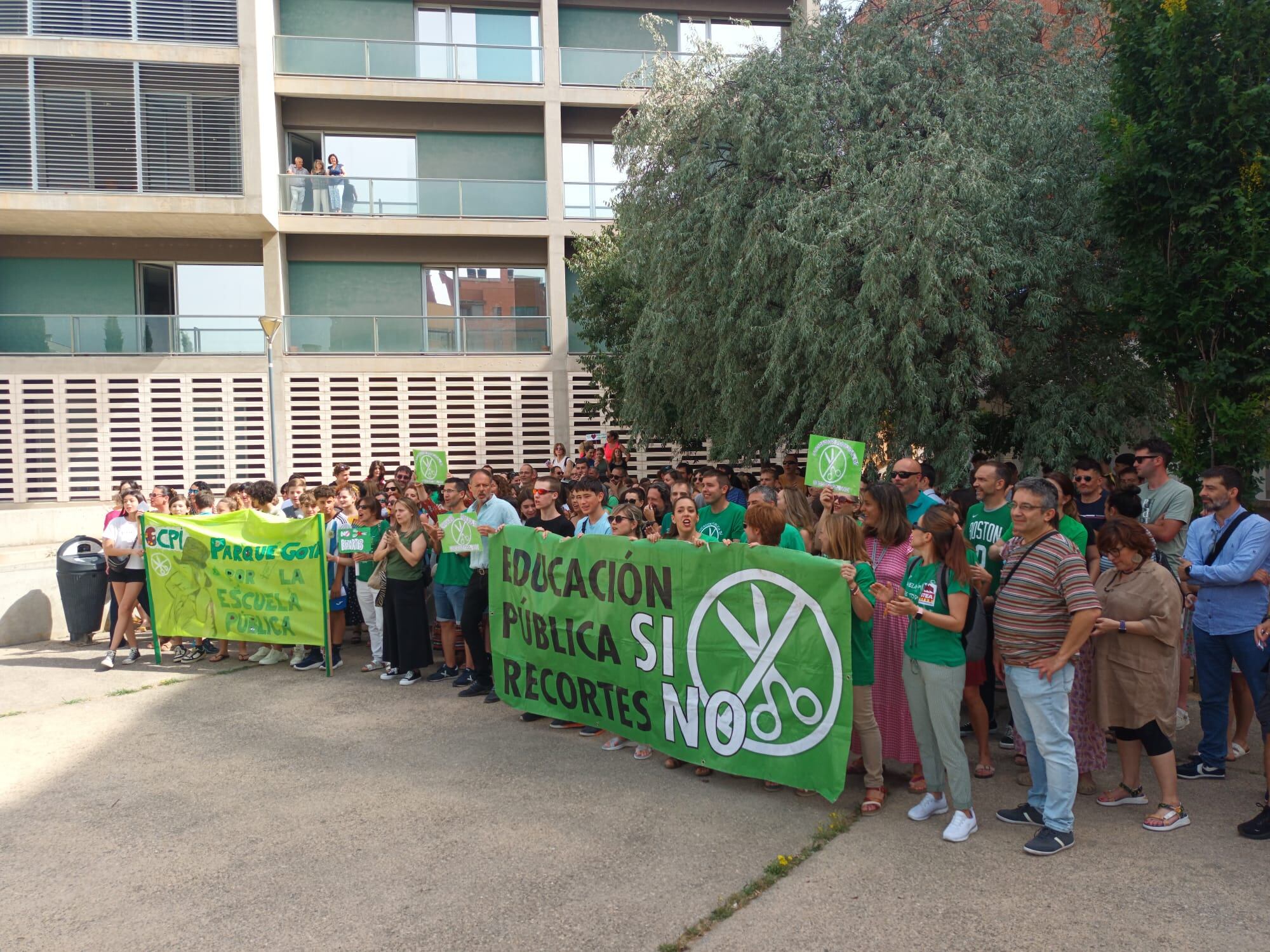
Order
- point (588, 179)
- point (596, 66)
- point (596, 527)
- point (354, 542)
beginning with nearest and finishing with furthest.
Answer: point (596, 527)
point (354, 542)
point (596, 66)
point (588, 179)

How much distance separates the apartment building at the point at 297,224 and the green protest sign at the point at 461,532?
14.3 metres

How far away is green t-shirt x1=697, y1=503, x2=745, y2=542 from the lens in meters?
7.77

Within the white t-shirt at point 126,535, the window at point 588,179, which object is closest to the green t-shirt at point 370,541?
the white t-shirt at point 126,535

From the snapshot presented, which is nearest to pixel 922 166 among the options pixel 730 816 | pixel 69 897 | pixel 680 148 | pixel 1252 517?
pixel 680 148

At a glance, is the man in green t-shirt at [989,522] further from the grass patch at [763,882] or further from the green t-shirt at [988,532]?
the grass patch at [763,882]

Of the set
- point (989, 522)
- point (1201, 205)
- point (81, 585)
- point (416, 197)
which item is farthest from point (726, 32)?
point (989, 522)

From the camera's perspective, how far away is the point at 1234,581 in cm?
556

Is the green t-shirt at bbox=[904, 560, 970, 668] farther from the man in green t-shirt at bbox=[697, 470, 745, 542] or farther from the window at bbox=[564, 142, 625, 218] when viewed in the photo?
the window at bbox=[564, 142, 625, 218]

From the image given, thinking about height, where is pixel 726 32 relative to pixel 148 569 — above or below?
above

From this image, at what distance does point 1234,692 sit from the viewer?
6312mm

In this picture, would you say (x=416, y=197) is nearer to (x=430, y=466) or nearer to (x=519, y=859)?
(x=430, y=466)

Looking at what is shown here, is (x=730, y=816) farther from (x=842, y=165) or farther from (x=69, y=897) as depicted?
(x=842, y=165)

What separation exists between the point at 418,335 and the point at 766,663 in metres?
18.4

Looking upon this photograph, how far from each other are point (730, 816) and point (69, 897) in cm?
347
